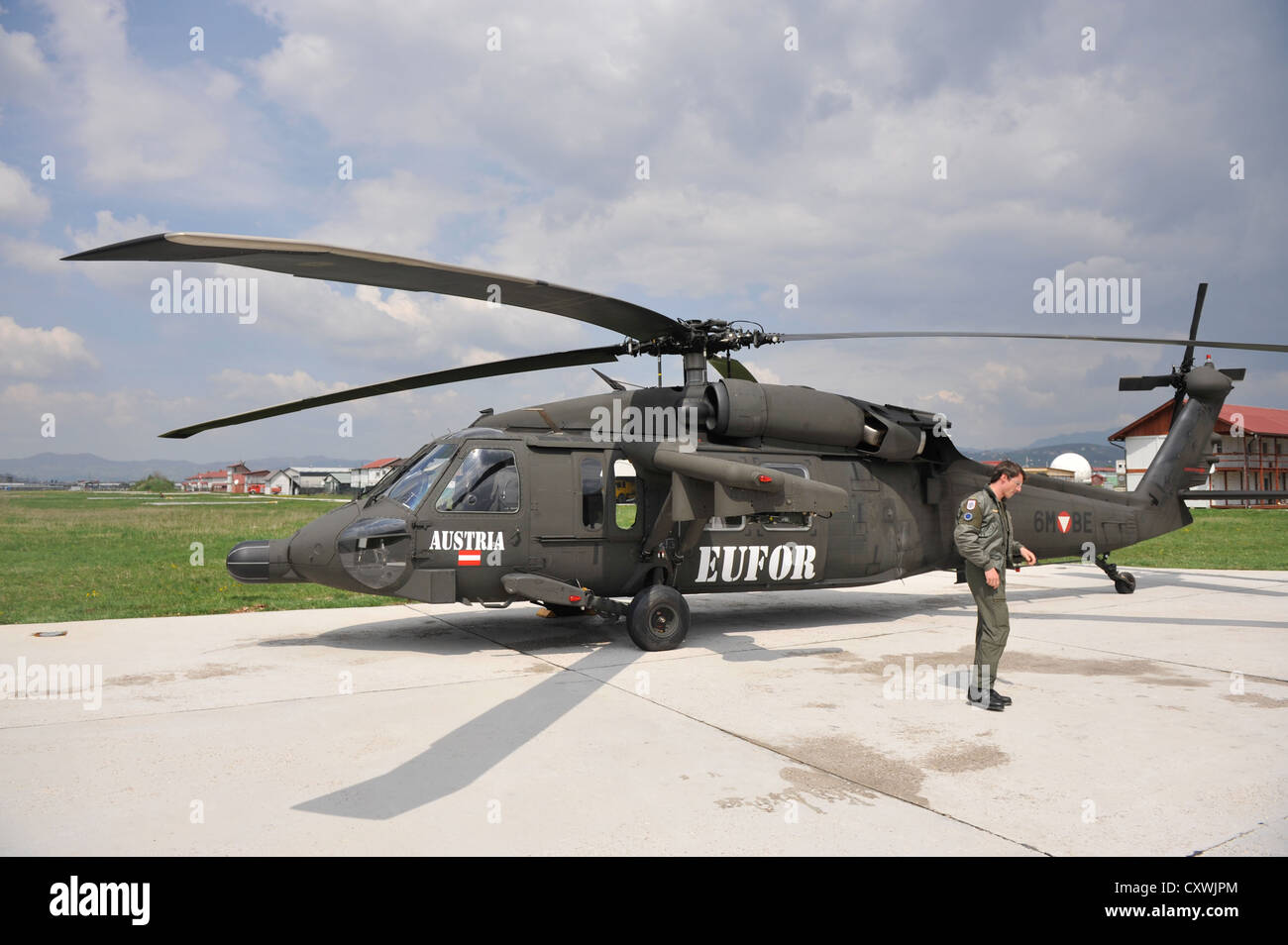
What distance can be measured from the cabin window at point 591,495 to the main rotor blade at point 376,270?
1.61 m

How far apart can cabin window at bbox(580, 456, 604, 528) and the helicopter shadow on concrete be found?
1319mm

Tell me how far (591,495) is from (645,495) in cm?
60

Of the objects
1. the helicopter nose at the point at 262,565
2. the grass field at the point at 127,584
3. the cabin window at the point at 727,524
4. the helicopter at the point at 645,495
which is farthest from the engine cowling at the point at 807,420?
the grass field at the point at 127,584

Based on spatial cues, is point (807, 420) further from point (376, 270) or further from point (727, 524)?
point (376, 270)

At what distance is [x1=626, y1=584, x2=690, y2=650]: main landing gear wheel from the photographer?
7.84 metres

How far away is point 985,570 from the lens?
19.3ft

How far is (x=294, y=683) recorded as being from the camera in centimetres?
650

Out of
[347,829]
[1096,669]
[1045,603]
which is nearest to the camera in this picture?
[347,829]

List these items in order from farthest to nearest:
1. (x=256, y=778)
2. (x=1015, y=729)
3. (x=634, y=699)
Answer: (x=634, y=699) < (x=1015, y=729) < (x=256, y=778)

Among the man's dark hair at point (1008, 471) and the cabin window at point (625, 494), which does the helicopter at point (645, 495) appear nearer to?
the cabin window at point (625, 494)

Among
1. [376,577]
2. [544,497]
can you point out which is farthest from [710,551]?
[376,577]

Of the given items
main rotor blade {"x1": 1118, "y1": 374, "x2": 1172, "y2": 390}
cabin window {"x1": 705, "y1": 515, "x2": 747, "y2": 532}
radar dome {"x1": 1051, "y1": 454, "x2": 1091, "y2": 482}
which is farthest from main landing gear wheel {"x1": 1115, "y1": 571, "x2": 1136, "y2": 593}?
radar dome {"x1": 1051, "y1": 454, "x2": 1091, "y2": 482}

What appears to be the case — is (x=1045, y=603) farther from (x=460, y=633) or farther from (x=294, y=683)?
(x=294, y=683)

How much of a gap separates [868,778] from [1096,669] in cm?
386
